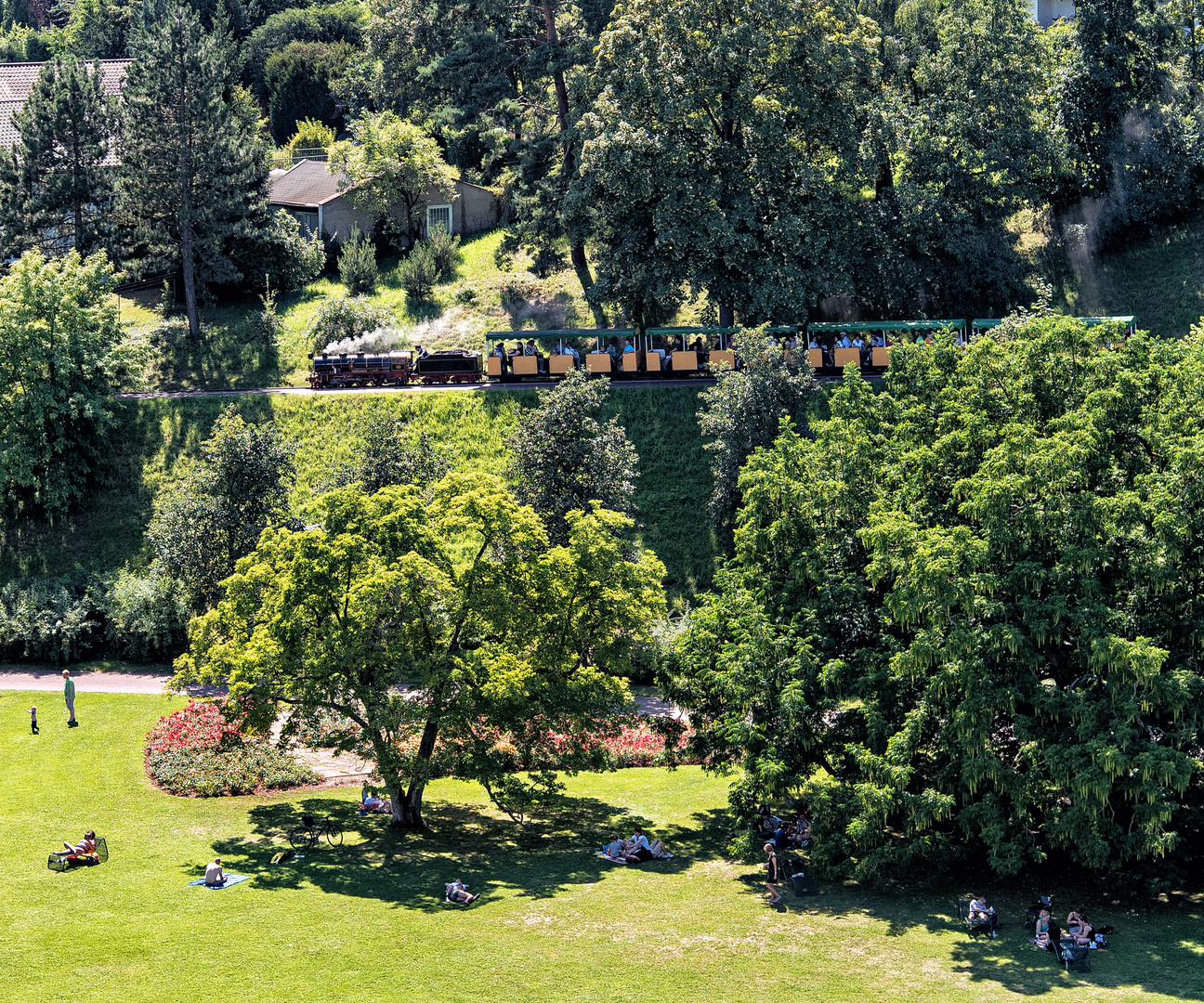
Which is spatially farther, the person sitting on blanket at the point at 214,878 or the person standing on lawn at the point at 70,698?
the person standing on lawn at the point at 70,698

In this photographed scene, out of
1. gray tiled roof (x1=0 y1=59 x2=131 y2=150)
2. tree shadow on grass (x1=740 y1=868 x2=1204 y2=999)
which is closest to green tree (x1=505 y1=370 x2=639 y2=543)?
tree shadow on grass (x1=740 y1=868 x2=1204 y2=999)

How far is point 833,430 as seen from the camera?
36938 mm

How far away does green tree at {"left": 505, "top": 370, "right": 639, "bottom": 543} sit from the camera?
1806 inches

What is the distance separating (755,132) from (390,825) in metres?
32.3

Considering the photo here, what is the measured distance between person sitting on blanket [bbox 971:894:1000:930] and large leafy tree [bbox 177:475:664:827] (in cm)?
1014

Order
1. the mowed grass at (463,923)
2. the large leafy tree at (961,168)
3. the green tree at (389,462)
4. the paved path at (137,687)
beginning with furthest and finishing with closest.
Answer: the large leafy tree at (961,168) → the green tree at (389,462) → the paved path at (137,687) → the mowed grass at (463,923)

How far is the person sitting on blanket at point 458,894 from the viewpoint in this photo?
30.8 meters

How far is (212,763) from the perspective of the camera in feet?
126

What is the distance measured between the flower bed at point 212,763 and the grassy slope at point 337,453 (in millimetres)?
13220

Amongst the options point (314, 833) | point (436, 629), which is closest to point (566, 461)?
point (436, 629)

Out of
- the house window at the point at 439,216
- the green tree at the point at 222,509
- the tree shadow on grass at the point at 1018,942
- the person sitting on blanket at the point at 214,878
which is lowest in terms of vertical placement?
the tree shadow on grass at the point at 1018,942

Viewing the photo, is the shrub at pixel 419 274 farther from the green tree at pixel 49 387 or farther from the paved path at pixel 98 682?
the paved path at pixel 98 682

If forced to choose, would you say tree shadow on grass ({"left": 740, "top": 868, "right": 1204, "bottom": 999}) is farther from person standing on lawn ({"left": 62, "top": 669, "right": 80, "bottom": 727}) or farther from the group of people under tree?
person standing on lawn ({"left": 62, "top": 669, "right": 80, "bottom": 727})

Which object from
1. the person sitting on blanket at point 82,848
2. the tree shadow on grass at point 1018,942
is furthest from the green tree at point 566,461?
the person sitting on blanket at point 82,848
